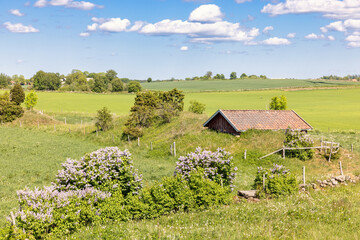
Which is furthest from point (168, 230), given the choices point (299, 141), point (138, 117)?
point (138, 117)

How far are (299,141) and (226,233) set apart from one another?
22780 mm

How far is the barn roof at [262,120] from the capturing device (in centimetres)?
3756

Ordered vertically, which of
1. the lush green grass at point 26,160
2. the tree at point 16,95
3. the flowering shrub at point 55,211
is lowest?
the lush green grass at point 26,160

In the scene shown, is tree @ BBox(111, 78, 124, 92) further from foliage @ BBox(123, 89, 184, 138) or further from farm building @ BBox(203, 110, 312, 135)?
farm building @ BBox(203, 110, 312, 135)

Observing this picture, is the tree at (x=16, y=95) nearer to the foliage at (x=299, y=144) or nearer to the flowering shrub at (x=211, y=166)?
the foliage at (x=299, y=144)

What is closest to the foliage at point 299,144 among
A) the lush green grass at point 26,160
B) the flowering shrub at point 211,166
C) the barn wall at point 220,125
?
the barn wall at point 220,125

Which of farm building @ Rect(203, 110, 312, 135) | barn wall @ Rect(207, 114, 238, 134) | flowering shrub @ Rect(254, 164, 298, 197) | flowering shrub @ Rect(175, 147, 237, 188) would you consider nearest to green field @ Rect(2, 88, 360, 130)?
farm building @ Rect(203, 110, 312, 135)

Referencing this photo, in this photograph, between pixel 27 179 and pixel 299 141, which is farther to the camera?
pixel 299 141

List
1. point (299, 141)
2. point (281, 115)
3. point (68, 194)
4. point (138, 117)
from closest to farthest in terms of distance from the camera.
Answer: point (68, 194) → point (299, 141) → point (281, 115) → point (138, 117)

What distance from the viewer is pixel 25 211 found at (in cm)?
1266

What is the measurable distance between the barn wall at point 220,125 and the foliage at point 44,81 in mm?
138709

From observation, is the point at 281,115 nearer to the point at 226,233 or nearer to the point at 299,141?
the point at 299,141

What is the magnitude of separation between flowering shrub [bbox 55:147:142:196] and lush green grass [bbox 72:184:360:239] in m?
2.50

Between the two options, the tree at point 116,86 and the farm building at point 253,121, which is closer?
the farm building at point 253,121
